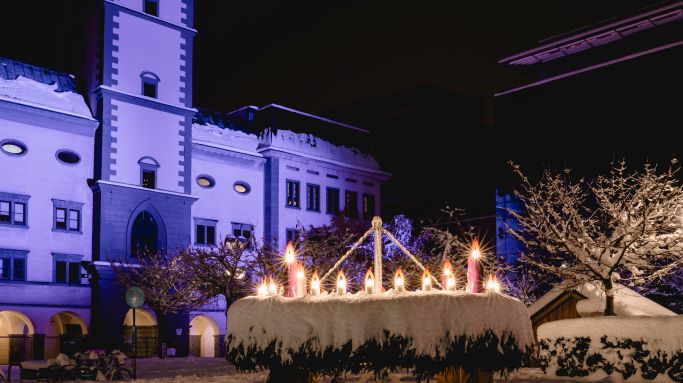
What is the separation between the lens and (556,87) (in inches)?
1916

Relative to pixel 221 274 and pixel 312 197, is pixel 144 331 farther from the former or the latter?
pixel 312 197

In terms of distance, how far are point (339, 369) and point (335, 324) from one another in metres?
0.48

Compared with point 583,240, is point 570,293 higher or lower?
lower

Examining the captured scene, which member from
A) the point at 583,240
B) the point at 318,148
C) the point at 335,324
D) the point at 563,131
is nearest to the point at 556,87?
the point at 563,131

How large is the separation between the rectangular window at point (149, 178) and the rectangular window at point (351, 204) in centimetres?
1417

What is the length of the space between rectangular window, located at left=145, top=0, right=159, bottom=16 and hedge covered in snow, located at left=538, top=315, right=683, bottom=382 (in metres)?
31.4

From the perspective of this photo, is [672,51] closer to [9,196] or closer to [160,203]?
[160,203]

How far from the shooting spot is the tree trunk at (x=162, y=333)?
3834 cm

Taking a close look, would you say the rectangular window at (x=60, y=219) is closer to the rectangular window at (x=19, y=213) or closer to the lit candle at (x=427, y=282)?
the rectangular window at (x=19, y=213)

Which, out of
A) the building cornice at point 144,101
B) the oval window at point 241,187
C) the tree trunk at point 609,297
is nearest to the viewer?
the tree trunk at point 609,297

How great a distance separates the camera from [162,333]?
132 ft

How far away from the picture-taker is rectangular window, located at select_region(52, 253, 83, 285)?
38.8 m

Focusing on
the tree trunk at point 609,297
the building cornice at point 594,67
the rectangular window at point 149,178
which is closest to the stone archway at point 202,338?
the rectangular window at point 149,178

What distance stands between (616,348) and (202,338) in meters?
33.3
